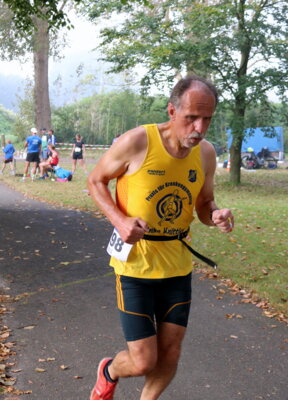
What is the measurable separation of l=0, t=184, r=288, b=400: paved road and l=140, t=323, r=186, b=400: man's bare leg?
691 millimetres

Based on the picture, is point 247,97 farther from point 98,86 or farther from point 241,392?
point 98,86

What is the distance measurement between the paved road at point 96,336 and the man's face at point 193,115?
6.71ft

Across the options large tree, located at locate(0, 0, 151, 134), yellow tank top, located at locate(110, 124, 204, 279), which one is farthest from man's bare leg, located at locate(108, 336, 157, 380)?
large tree, located at locate(0, 0, 151, 134)

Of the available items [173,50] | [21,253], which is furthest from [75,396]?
[173,50]

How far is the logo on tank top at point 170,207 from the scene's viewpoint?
2886 mm

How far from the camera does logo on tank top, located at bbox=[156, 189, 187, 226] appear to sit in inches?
114

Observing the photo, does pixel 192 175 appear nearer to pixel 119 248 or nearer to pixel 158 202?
pixel 158 202

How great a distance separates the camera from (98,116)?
5275cm

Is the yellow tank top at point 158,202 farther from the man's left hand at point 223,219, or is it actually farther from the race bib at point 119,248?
the man's left hand at point 223,219

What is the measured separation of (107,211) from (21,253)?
18.3 feet

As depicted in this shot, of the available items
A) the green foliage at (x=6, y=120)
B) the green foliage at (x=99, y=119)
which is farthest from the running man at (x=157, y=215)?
the green foliage at (x=6, y=120)

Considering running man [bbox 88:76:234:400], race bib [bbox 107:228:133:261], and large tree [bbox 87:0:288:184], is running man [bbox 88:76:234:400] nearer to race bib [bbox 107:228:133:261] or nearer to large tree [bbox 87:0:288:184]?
race bib [bbox 107:228:133:261]

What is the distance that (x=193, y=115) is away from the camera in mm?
2766

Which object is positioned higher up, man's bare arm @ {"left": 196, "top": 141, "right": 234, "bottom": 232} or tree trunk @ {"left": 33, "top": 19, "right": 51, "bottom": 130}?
tree trunk @ {"left": 33, "top": 19, "right": 51, "bottom": 130}
